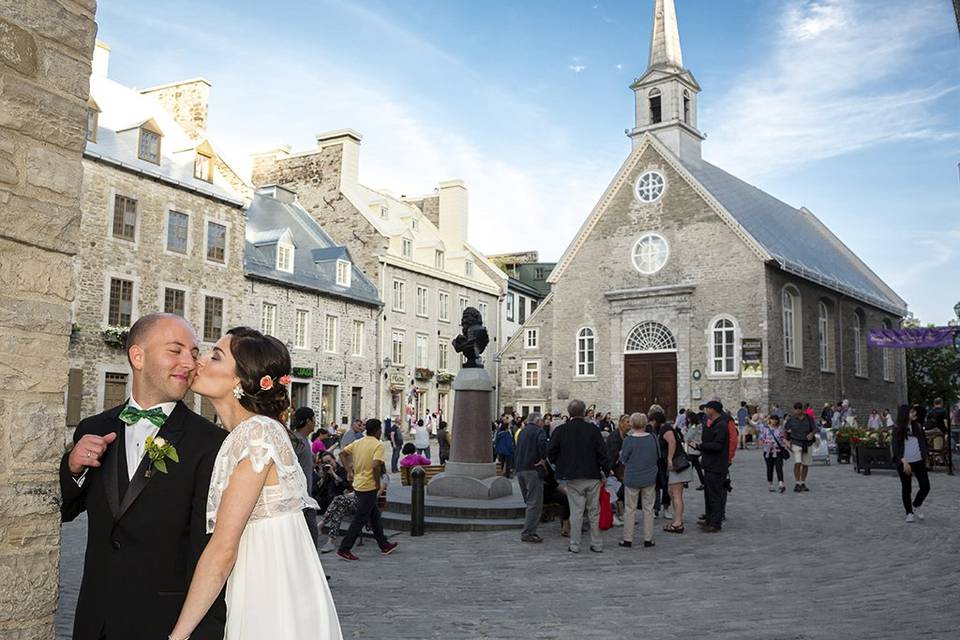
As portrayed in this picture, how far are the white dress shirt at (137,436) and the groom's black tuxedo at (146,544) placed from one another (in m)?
0.03

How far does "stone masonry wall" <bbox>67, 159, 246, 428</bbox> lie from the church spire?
23.7 m

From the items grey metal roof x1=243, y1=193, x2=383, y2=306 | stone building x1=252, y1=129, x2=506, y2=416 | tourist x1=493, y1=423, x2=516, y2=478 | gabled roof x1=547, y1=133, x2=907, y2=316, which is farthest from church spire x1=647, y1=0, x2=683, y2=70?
tourist x1=493, y1=423, x2=516, y2=478

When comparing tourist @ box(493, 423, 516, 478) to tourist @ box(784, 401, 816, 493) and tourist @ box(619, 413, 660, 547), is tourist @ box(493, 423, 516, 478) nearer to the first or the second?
tourist @ box(784, 401, 816, 493)

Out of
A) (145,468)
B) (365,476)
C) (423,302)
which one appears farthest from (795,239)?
(145,468)

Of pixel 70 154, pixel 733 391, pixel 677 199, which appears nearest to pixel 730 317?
pixel 733 391

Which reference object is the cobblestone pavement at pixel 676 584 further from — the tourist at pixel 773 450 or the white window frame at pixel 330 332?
the white window frame at pixel 330 332

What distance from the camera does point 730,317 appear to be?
33.7m

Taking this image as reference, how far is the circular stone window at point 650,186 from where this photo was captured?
1452 inches

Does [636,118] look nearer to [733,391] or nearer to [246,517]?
[733,391]

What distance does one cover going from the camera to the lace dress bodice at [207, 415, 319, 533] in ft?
9.50

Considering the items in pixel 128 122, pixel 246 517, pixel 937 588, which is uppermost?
pixel 128 122

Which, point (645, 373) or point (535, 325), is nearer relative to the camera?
point (645, 373)

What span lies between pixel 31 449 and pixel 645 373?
33375mm

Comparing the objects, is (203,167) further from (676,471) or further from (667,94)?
(667,94)
